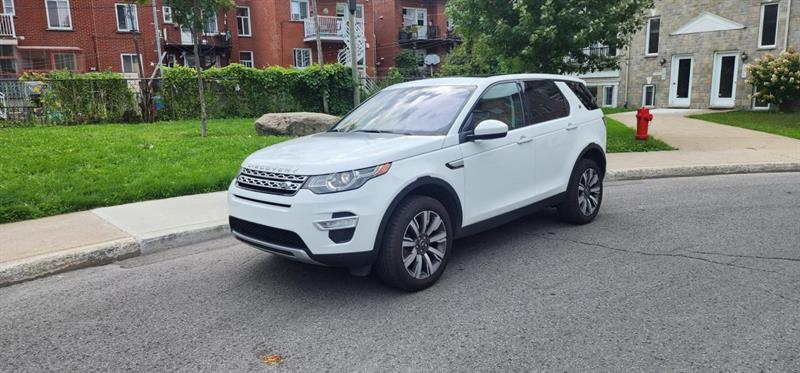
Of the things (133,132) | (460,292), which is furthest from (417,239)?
(133,132)

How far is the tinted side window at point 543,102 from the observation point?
5.93 m

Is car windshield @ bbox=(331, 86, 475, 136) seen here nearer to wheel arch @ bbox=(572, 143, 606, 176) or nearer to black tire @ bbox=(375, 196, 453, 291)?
black tire @ bbox=(375, 196, 453, 291)

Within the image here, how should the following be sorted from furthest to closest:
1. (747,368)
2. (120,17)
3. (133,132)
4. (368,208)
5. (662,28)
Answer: (120,17) → (662,28) → (133,132) → (368,208) → (747,368)

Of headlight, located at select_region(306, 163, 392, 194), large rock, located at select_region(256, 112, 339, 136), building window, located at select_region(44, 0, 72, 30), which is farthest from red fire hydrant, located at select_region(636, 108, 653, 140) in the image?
building window, located at select_region(44, 0, 72, 30)

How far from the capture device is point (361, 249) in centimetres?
416

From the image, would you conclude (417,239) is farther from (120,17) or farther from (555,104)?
(120,17)

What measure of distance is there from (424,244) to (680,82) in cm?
Result: 2422

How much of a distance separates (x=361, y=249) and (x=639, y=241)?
326cm

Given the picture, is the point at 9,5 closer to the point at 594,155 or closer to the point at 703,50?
the point at 594,155

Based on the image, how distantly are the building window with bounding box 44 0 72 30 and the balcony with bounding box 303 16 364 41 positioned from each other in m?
12.7

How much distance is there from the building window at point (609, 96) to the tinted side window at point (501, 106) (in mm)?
23920

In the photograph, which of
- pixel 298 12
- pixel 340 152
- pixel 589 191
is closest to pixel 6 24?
pixel 298 12

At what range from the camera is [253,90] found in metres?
20.0

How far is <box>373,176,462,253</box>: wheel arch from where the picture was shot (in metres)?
4.25
